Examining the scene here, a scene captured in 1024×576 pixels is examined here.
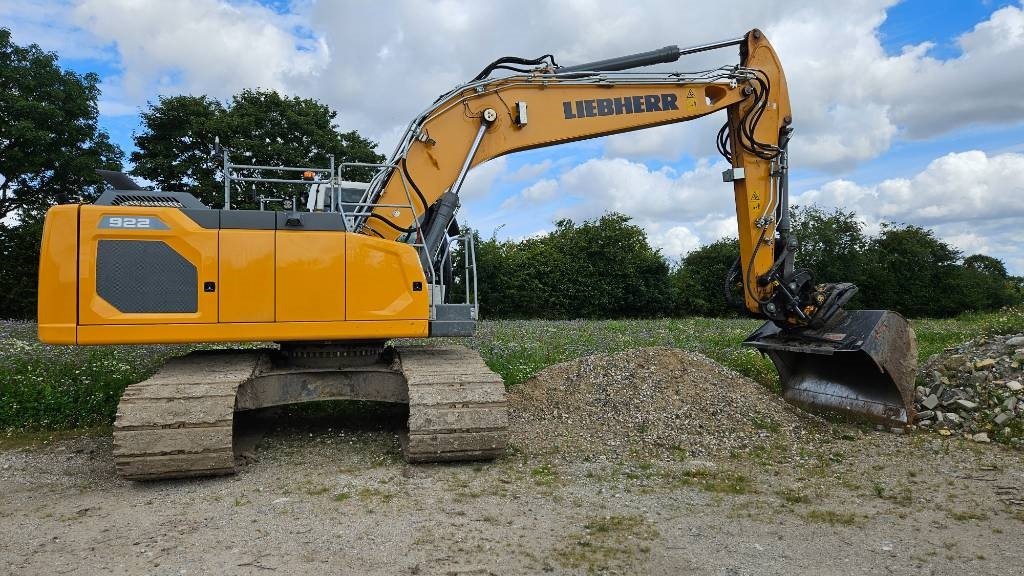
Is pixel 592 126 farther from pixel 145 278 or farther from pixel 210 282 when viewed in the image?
pixel 145 278

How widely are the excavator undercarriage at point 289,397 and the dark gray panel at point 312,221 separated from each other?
114 centimetres

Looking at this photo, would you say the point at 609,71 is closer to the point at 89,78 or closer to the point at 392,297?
the point at 392,297

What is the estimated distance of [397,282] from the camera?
19.7 ft

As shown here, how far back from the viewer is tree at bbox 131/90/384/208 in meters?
25.2

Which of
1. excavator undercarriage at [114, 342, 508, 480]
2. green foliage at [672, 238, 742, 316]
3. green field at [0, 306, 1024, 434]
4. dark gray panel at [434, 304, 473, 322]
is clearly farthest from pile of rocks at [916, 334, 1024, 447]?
green foliage at [672, 238, 742, 316]

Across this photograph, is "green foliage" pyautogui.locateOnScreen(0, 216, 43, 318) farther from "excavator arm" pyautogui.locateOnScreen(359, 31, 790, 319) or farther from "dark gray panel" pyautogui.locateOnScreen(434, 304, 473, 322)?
"dark gray panel" pyautogui.locateOnScreen(434, 304, 473, 322)

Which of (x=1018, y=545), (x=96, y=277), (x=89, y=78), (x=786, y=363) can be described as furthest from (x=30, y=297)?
(x=1018, y=545)

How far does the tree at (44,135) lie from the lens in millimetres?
24297

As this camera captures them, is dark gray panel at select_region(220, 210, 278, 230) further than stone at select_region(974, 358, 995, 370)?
No

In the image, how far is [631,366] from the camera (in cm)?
841

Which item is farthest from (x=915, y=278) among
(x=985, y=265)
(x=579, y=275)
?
(x=579, y=275)

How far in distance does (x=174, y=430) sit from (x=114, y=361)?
4648 mm

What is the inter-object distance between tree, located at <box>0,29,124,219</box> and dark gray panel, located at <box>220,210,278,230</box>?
22612mm

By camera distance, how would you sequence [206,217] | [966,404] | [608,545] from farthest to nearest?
[966,404]
[206,217]
[608,545]
